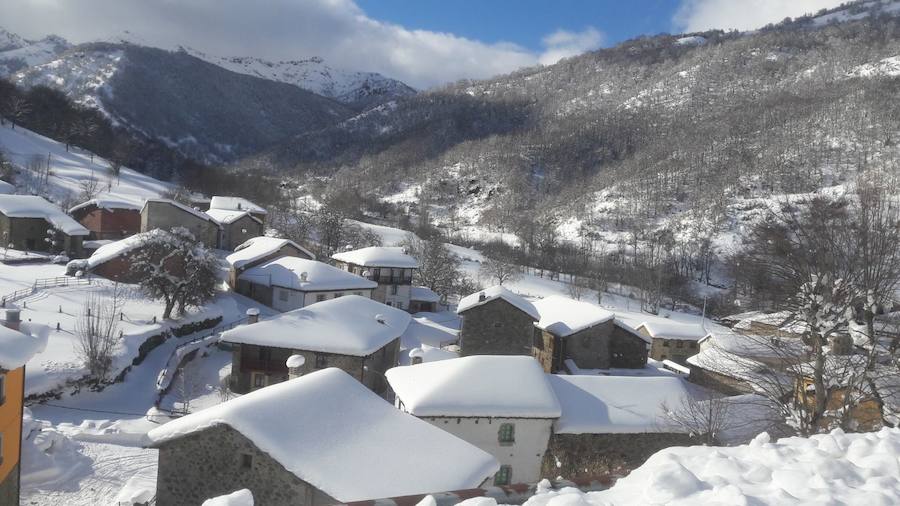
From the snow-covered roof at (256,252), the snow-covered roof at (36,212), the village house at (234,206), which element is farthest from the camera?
the village house at (234,206)

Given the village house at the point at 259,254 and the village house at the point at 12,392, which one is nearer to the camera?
the village house at the point at 12,392

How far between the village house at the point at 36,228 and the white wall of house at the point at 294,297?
65.4ft

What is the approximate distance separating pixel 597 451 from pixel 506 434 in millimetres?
3088

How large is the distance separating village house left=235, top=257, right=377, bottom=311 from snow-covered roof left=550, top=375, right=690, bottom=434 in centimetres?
2468

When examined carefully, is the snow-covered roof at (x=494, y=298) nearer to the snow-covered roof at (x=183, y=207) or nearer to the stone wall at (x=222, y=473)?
the stone wall at (x=222, y=473)

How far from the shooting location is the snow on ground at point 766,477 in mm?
5023

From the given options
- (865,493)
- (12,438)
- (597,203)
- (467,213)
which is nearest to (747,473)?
(865,493)

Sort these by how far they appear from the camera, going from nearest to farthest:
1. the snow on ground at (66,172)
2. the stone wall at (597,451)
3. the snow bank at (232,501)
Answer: the snow bank at (232,501) < the stone wall at (597,451) < the snow on ground at (66,172)

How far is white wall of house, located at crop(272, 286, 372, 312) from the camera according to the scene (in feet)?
137

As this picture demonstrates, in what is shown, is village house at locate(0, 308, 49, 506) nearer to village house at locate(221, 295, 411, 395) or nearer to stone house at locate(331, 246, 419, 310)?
village house at locate(221, 295, 411, 395)

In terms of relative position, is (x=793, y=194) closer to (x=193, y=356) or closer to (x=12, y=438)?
(x=193, y=356)

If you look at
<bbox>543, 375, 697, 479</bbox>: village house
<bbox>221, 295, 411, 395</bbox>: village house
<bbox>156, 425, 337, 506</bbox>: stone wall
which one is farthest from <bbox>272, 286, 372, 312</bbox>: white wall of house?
<bbox>156, 425, 337, 506</bbox>: stone wall

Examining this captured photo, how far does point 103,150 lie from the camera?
114 metres

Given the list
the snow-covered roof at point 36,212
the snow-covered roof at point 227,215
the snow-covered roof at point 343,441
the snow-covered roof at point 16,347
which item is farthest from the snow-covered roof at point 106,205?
→ the snow-covered roof at point 343,441
